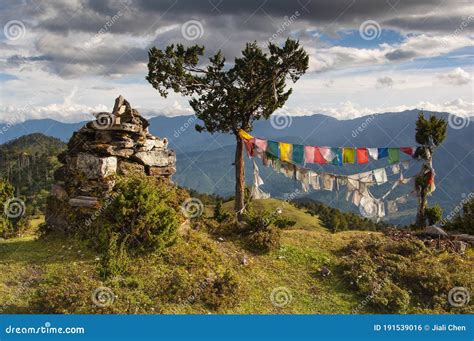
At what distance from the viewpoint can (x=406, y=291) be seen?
16578mm

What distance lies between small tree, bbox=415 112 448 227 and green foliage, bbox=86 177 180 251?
14.6 m

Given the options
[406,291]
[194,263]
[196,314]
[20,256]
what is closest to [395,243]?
[406,291]

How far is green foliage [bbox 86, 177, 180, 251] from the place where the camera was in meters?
16.6

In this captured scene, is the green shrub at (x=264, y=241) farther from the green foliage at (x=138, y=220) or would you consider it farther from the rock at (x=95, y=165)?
the rock at (x=95, y=165)

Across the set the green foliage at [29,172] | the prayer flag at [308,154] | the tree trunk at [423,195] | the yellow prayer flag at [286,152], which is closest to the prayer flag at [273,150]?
the yellow prayer flag at [286,152]

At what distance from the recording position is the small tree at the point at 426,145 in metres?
23.6

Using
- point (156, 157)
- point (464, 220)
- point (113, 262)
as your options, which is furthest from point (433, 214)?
point (113, 262)

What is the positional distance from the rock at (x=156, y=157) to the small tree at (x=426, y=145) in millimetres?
13763

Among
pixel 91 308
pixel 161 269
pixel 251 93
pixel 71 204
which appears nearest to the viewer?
pixel 91 308

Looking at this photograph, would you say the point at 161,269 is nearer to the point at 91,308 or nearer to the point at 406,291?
the point at 91,308

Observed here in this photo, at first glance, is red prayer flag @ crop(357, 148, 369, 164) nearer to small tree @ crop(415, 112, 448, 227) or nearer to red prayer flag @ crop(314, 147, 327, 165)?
red prayer flag @ crop(314, 147, 327, 165)

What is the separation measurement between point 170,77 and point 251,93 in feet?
15.6

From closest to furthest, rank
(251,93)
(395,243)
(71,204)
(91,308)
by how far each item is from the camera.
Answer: (91,308) → (71,204) → (395,243) → (251,93)

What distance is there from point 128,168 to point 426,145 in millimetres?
16237
